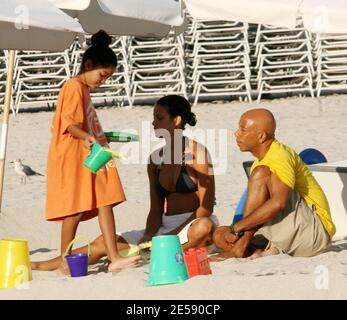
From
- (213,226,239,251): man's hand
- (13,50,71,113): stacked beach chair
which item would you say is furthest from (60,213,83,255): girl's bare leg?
(13,50,71,113): stacked beach chair

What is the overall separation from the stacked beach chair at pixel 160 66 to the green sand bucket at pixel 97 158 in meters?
10.6

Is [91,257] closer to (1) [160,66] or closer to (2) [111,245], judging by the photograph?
(2) [111,245]

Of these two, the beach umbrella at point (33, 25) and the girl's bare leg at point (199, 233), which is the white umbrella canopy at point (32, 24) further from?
the girl's bare leg at point (199, 233)

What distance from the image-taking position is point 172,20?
726 cm

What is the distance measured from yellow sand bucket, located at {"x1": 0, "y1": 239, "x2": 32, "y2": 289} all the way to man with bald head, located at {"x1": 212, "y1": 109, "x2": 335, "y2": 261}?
1049mm

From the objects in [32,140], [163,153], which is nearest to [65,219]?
[163,153]

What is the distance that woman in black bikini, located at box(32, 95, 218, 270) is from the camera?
5.96 meters

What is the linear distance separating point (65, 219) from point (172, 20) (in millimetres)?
2001

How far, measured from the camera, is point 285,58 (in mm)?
17000

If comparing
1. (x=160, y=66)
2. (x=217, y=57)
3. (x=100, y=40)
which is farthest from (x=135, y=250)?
(x=217, y=57)

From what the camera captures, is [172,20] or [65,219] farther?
[172,20]

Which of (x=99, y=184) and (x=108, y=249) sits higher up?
(x=99, y=184)

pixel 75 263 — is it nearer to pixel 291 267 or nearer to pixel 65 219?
pixel 65 219
